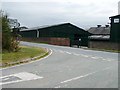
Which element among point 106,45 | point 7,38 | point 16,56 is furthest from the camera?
point 106,45

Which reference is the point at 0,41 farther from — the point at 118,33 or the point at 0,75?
the point at 118,33

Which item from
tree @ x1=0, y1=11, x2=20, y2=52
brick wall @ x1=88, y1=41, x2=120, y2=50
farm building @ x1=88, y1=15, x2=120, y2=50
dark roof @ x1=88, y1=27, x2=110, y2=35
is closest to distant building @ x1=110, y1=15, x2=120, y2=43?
farm building @ x1=88, y1=15, x2=120, y2=50

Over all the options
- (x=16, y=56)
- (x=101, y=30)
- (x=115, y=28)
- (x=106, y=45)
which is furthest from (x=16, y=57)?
(x=101, y=30)

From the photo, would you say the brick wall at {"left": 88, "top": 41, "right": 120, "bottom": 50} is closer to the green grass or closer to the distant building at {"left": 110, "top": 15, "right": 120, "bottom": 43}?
the distant building at {"left": 110, "top": 15, "right": 120, "bottom": 43}

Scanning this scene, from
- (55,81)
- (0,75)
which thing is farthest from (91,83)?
(0,75)

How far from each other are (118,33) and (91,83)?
128 feet

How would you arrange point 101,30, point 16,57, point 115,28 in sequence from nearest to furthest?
1. point 16,57
2. point 115,28
3. point 101,30

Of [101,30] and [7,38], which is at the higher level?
[101,30]

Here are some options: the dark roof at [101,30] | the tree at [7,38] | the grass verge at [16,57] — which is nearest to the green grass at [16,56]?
the grass verge at [16,57]

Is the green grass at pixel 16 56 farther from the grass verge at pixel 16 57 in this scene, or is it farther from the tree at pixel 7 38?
→ the tree at pixel 7 38

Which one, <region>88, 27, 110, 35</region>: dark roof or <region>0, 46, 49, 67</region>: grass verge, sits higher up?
<region>88, 27, 110, 35</region>: dark roof

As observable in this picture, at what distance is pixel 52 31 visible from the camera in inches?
2598

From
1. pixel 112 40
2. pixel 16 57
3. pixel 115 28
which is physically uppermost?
pixel 115 28

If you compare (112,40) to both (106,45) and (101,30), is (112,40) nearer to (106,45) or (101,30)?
(106,45)
